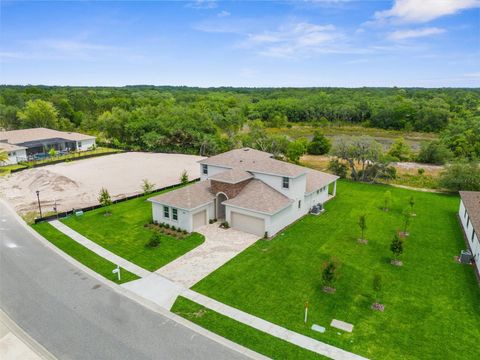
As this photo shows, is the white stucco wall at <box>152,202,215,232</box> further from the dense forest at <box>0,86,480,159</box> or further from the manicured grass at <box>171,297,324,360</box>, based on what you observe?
the dense forest at <box>0,86,480,159</box>

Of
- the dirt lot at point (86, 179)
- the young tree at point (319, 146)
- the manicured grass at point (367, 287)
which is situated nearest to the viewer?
the manicured grass at point (367, 287)

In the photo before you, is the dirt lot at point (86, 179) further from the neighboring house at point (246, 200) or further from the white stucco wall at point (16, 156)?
the neighboring house at point (246, 200)

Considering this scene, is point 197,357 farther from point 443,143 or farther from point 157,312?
point 443,143

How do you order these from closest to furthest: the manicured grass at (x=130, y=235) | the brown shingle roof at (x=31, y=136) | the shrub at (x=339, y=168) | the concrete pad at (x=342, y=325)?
the concrete pad at (x=342, y=325), the manicured grass at (x=130, y=235), the shrub at (x=339, y=168), the brown shingle roof at (x=31, y=136)

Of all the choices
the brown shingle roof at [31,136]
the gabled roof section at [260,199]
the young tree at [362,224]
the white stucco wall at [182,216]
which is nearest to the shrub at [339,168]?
the young tree at [362,224]

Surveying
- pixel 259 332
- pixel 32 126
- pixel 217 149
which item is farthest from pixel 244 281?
pixel 32 126

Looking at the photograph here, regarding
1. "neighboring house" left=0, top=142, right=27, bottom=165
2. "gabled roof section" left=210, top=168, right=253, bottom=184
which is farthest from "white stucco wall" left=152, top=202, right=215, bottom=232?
"neighboring house" left=0, top=142, right=27, bottom=165

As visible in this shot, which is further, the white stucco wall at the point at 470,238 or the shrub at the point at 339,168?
the shrub at the point at 339,168
